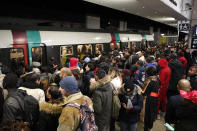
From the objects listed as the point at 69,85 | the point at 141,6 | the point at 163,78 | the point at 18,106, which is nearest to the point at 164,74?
the point at 163,78

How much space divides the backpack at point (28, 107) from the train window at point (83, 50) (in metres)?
5.97

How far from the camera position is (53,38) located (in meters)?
7.07

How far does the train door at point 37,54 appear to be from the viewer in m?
6.15

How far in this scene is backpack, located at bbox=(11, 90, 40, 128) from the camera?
90.6 inches

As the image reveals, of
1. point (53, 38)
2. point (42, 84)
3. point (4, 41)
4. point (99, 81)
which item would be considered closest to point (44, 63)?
point (53, 38)

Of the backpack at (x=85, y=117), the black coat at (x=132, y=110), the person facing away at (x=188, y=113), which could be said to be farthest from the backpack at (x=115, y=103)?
the person facing away at (x=188, y=113)

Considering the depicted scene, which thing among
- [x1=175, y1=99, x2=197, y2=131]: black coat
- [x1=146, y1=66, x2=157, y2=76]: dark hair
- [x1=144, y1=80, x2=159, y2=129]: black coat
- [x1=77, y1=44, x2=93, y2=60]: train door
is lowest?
[x1=144, y1=80, x2=159, y2=129]: black coat

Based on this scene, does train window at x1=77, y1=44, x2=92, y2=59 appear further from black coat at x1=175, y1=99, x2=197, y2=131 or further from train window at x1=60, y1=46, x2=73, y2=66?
black coat at x1=175, y1=99, x2=197, y2=131

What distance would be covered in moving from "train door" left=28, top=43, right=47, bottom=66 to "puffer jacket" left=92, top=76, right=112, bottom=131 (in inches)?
169

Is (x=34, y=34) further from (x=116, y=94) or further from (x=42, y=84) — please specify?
(x=116, y=94)

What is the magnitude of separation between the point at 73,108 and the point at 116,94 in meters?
1.25

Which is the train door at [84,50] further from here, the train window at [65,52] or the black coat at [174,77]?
the black coat at [174,77]

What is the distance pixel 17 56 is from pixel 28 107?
3.96 metres

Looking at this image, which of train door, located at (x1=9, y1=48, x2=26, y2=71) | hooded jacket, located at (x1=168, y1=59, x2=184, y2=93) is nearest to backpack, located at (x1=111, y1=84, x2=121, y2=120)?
hooded jacket, located at (x1=168, y1=59, x2=184, y2=93)
